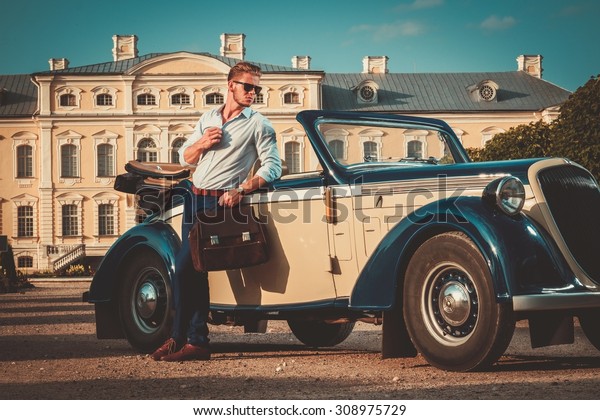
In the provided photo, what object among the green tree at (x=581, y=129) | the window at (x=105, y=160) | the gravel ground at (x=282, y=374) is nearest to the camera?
the gravel ground at (x=282, y=374)

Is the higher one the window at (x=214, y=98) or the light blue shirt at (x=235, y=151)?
the window at (x=214, y=98)

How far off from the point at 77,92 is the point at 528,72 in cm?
2382

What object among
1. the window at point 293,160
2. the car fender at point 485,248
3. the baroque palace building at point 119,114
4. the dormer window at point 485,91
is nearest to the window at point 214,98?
the baroque palace building at point 119,114

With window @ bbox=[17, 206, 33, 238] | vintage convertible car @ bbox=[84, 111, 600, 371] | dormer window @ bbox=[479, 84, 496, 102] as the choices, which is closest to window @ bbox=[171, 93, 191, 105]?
window @ bbox=[17, 206, 33, 238]

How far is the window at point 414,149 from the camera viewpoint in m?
6.35

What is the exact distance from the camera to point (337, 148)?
19.8ft

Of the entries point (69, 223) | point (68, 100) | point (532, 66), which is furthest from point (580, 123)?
point (69, 223)

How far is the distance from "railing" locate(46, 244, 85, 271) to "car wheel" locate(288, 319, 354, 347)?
37645 mm

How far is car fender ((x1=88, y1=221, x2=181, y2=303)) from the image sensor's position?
649 cm

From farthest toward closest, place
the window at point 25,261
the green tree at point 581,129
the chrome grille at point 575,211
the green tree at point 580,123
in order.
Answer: the window at point 25,261 → the green tree at point 580,123 → the green tree at point 581,129 → the chrome grille at point 575,211

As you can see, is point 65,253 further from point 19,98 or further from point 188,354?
point 188,354

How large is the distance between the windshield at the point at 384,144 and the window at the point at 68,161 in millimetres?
45580

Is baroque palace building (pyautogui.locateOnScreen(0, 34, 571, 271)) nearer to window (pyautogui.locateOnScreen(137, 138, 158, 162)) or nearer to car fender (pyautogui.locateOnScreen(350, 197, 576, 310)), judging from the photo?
window (pyautogui.locateOnScreen(137, 138, 158, 162))

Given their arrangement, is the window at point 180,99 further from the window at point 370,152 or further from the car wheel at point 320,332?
the window at point 370,152
